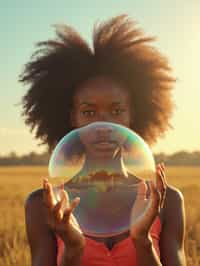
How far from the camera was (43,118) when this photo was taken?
4.64 meters

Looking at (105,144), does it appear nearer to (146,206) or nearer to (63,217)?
(146,206)

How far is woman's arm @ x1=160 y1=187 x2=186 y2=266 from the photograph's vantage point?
3855 mm

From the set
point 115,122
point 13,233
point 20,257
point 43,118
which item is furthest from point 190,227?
point 115,122

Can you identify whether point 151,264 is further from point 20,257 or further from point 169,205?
point 20,257

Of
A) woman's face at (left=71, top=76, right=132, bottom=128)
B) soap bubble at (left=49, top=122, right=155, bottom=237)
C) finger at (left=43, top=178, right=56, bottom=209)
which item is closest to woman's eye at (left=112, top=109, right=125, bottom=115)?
woman's face at (left=71, top=76, right=132, bottom=128)

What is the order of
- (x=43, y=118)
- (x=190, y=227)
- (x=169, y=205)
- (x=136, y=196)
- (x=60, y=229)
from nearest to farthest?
(x=60, y=229) < (x=136, y=196) < (x=169, y=205) < (x=43, y=118) < (x=190, y=227)

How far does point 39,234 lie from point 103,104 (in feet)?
2.96

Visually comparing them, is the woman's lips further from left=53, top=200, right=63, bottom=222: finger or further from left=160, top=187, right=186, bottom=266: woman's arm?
left=160, top=187, right=186, bottom=266: woman's arm

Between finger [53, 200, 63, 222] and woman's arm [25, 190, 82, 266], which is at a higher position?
finger [53, 200, 63, 222]

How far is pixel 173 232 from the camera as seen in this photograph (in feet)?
13.0

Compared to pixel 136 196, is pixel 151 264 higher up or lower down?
lower down

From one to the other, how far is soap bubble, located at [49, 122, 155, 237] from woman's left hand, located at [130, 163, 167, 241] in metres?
0.02

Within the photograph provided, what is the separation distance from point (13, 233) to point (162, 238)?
521cm

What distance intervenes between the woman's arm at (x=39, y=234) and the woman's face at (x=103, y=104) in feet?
1.79
